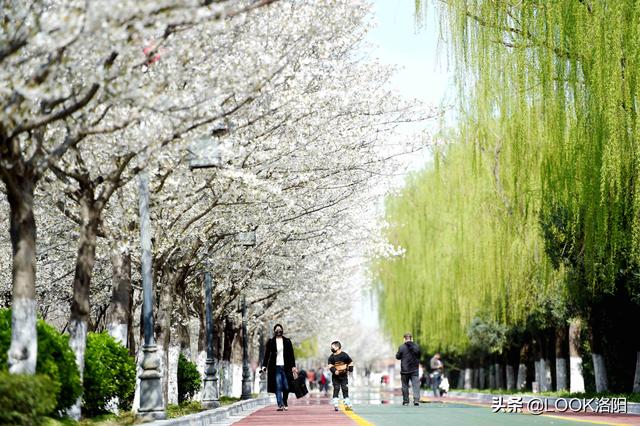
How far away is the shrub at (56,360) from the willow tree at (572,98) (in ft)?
36.1

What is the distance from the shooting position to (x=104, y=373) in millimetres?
19938

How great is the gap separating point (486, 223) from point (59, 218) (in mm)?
16206

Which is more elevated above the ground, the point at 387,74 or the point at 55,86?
the point at 387,74

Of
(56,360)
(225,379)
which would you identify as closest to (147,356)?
(56,360)

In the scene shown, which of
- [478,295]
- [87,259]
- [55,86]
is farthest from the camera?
[478,295]

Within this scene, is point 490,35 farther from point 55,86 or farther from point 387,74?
point 55,86

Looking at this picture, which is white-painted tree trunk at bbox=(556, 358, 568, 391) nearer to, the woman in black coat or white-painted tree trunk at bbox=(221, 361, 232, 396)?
white-painted tree trunk at bbox=(221, 361, 232, 396)

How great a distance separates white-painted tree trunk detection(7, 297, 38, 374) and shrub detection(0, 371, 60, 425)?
0.85 m

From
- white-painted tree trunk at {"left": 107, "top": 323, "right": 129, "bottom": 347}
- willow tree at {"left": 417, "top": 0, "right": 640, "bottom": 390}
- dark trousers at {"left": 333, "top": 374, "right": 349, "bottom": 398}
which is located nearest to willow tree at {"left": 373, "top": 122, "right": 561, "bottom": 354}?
willow tree at {"left": 417, "top": 0, "right": 640, "bottom": 390}

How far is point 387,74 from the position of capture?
2456cm

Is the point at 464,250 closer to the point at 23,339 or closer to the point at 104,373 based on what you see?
the point at 104,373

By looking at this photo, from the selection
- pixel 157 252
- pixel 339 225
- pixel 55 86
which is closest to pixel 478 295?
pixel 339 225

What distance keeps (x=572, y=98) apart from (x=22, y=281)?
1383 centimetres

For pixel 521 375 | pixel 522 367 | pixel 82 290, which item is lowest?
pixel 521 375
